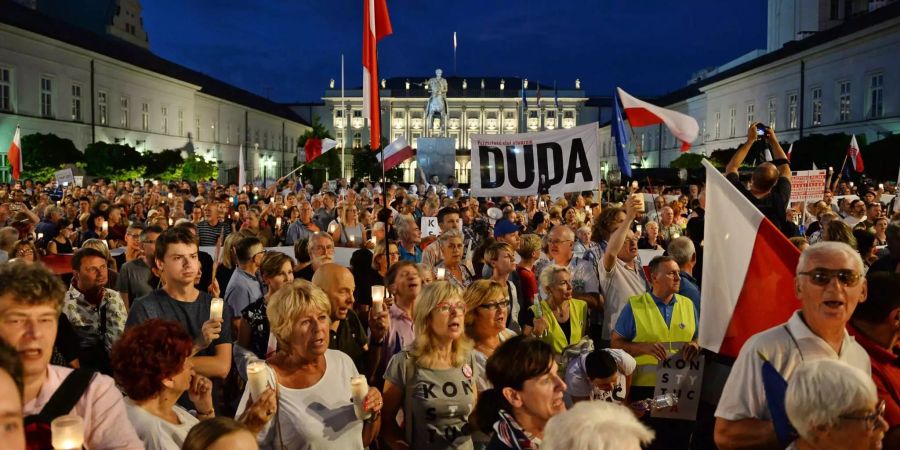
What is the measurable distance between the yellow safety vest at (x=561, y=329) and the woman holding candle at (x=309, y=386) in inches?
63.5

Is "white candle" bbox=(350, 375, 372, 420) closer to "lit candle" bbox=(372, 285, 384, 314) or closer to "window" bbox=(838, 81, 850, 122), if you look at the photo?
"lit candle" bbox=(372, 285, 384, 314)

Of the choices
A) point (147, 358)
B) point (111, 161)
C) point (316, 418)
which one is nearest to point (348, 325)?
point (316, 418)

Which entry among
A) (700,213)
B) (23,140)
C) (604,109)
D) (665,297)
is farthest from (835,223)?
(604,109)

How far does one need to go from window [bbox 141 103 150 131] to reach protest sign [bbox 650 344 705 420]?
55289 mm

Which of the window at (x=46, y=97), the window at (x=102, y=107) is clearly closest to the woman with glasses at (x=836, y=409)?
the window at (x=46, y=97)

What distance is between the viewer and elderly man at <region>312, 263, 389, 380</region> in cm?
484

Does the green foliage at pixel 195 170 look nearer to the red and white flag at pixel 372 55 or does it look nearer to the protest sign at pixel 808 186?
the red and white flag at pixel 372 55

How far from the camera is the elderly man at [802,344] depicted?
2.96m

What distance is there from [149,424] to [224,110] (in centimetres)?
7153

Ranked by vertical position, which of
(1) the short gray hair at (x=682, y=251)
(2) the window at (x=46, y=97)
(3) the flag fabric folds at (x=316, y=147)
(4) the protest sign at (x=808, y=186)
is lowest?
(1) the short gray hair at (x=682, y=251)

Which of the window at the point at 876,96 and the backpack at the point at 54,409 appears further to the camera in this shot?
the window at the point at 876,96

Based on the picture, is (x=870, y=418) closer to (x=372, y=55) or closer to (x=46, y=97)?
(x=372, y=55)

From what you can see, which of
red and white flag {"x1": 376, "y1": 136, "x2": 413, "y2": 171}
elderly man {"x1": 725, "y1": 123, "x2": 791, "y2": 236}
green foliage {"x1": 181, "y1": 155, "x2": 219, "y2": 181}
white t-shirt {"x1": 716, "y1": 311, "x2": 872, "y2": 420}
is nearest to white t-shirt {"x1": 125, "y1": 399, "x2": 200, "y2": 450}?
white t-shirt {"x1": 716, "y1": 311, "x2": 872, "y2": 420}

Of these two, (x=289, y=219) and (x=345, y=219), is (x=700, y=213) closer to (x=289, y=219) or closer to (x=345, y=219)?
(x=345, y=219)
